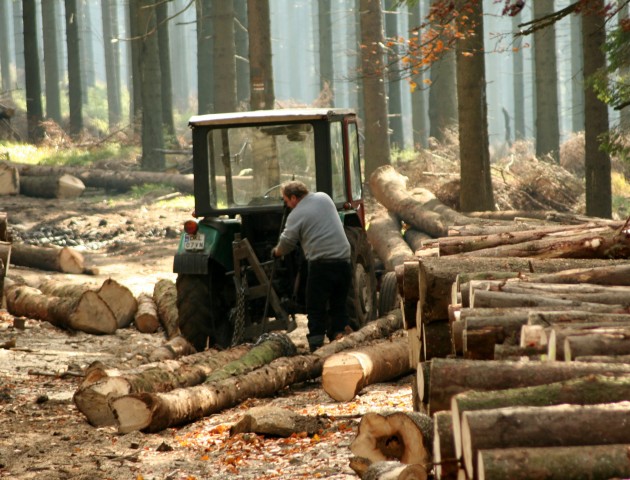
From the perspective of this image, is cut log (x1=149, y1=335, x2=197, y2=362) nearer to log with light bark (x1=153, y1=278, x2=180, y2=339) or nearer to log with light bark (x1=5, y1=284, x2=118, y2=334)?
log with light bark (x1=153, y1=278, x2=180, y2=339)

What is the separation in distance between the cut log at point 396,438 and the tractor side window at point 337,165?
5159 millimetres

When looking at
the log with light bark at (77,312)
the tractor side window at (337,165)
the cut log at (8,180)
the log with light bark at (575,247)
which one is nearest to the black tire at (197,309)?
the tractor side window at (337,165)

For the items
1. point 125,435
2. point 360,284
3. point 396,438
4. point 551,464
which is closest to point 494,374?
point 551,464

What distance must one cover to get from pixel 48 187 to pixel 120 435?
15933 mm

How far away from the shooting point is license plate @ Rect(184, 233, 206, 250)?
31.5 ft

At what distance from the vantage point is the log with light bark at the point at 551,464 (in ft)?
11.2

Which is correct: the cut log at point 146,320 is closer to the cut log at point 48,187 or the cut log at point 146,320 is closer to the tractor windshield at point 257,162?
the tractor windshield at point 257,162

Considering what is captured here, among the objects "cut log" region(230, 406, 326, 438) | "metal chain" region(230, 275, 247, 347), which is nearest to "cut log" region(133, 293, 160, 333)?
"metal chain" region(230, 275, 247, 347)

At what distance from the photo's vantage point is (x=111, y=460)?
6055 mm

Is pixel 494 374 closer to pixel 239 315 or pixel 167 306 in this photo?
pixel 239 315

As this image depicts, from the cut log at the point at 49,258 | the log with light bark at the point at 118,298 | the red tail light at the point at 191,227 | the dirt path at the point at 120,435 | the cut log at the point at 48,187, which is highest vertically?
the cut log at the point at 48,187

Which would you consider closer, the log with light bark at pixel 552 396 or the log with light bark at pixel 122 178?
the log with light bark at pixel 552 396

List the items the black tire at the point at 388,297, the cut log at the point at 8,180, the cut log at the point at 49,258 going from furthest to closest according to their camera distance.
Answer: the cut log at the point at 8,180
the cut log at the point at 49,258
the black tire at the point at 388,297

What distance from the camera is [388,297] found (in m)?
11.2
